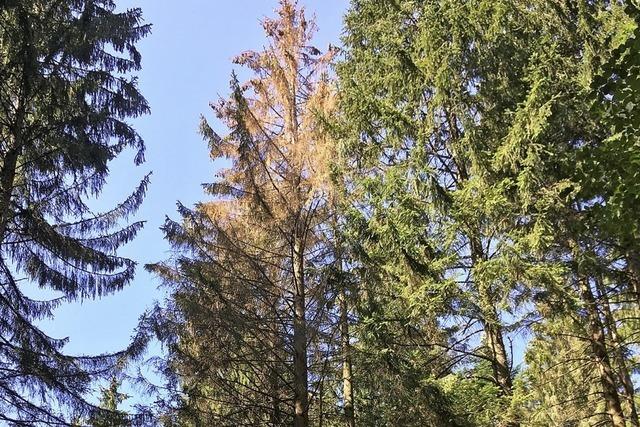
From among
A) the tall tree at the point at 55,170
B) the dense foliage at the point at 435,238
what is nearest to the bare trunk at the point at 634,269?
the dense foliage at the point at 435,238

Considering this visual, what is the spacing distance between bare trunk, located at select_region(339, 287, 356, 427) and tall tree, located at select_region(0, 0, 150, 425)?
3246mm

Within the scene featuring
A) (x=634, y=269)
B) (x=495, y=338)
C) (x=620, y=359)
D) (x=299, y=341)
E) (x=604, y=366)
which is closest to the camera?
(x=634, y=269)

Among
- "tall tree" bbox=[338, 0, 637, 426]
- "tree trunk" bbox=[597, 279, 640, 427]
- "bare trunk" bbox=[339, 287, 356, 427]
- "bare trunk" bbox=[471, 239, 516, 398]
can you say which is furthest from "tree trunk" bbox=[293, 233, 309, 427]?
"tree trunk" bbox=[597, 279, 640, 427]

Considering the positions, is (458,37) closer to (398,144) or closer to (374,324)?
(398,144)

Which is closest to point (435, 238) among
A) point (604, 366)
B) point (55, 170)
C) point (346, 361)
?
point (346, 361)

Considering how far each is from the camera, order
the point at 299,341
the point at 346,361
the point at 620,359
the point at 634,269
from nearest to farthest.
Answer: the point at 634,269
the point at 299,341
the point at 620,359
the point at 346,361

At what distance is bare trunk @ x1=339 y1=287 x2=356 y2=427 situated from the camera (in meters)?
8.17

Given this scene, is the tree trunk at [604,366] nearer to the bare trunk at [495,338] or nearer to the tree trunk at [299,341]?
the bare trunk at [495,338]

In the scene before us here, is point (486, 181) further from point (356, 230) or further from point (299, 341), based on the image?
point (299, 341)

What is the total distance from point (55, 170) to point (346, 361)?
17.9 ft

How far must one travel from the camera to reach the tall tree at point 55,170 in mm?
8281

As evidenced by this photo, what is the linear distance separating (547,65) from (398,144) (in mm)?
2315

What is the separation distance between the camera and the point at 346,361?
8289mm

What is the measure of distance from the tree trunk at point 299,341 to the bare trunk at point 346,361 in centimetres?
61
